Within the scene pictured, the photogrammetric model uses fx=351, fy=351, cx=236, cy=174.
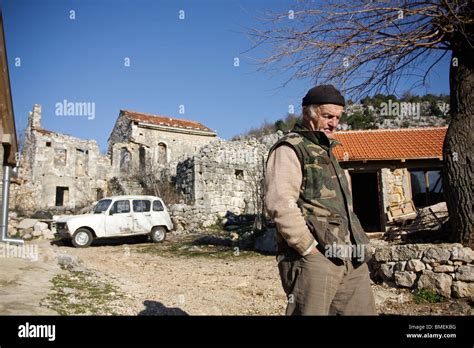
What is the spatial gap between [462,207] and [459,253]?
0.72 meters

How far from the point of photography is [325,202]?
2.18 meters

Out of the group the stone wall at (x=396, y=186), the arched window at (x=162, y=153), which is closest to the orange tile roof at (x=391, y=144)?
the stone wall at (x=396, y=186)

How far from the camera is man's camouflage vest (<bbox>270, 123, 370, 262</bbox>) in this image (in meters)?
2.06

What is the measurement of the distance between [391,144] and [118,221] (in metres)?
10.1

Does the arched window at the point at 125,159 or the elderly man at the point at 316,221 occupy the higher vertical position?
the arched window at the point at 125,159

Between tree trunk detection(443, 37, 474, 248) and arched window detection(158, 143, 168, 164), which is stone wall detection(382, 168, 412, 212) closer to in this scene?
tree trunk detection(443, 37, 474, 248)

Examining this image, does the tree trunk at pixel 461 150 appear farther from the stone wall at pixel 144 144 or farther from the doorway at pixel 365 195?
the stone wall at pixel 144 144

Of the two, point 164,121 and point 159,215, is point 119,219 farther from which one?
point 164,121

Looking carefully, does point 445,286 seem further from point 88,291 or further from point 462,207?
point 88,291

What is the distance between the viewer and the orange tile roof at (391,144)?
11.9 m

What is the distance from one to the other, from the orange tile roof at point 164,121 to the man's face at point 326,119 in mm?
23080

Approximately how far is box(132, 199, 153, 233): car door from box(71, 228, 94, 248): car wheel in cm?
145

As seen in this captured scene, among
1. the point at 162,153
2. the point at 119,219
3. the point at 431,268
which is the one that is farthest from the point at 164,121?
the point at 431,268
